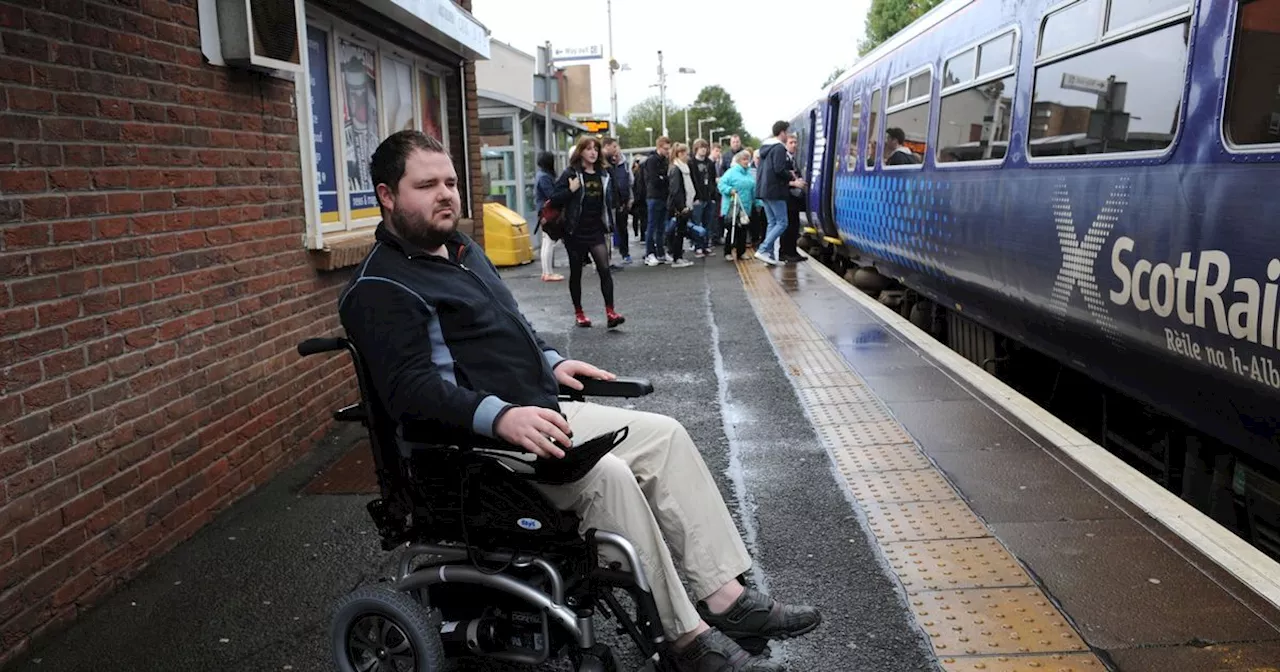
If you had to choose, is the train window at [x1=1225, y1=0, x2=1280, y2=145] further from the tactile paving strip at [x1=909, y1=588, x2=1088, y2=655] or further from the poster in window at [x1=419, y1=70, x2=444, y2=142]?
the poster in window at [x1=419, y1=70, x2=444, y2=142]

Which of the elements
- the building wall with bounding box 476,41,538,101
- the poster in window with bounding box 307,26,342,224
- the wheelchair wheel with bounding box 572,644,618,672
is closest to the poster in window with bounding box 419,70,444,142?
the poster in window with bounding box 307,26,342,224

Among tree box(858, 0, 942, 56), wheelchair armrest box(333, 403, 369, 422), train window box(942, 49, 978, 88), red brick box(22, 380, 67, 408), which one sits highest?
tree box(858, 0, 942, 56)

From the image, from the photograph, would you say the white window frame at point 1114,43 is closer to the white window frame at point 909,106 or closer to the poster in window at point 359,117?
the white window frame at point 909,106

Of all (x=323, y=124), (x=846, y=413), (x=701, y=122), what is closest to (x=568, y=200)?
(x=323, y=124)

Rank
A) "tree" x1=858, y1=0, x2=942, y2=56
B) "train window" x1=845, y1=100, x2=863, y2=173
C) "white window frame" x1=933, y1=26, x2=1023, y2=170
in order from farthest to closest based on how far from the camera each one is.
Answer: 1. "tree" x1=858, y1=0, x2=942, y2=56
2. "train window" x1=845, y1=100, x2=863, y2=173
3. "white window frame" x1=933, y1=26, x2=1023, y2=170

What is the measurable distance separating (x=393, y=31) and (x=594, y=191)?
2.71m

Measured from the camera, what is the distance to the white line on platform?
3.34 meters

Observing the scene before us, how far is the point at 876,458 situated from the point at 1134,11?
2427 millimetres

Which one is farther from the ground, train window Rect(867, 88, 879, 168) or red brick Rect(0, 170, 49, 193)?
train window Rect(867, 88, 879, 168)

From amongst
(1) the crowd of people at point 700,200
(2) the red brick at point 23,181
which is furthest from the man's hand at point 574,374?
(1) the crowd of people at point 700,200

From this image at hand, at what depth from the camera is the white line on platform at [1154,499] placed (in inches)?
131

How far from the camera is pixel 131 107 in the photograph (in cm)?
374

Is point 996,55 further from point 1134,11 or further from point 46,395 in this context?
point 46,395

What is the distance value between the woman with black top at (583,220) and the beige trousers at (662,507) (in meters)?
6.14
